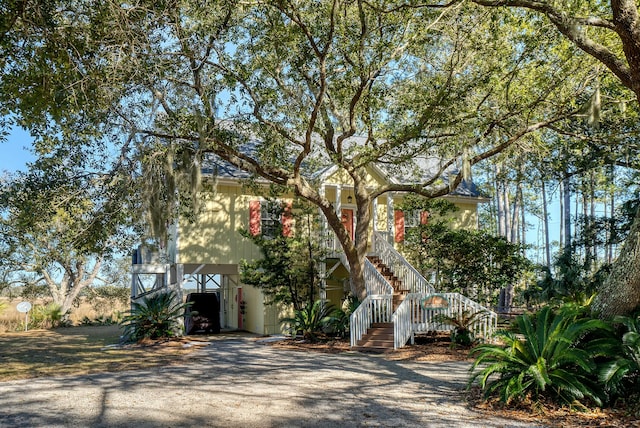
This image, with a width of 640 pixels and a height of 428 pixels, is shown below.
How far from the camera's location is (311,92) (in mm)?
12547

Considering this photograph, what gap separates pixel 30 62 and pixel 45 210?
4740 mm

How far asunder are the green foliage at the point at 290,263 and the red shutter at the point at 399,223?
15.7 feet

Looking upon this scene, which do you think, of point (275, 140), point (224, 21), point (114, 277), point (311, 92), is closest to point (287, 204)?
point (275, 140)

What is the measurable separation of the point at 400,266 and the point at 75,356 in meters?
9.31

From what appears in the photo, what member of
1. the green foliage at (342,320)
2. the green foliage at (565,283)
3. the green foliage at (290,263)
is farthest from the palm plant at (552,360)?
the green foliage at (565,283)

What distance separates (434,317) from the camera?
1263cm

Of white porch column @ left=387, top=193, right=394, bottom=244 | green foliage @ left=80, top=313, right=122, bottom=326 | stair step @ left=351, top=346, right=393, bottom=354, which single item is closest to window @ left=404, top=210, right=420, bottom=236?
white porch column @ left=387, top=193, right=394, bottom=244

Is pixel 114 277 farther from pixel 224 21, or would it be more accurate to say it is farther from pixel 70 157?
pixel 224 21

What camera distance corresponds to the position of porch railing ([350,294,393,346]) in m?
13.0

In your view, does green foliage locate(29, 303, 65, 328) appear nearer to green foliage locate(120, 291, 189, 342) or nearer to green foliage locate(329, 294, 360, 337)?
green foliage locate(120, 291, 189, 342)

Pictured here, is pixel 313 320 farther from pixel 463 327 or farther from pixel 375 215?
pixel 375 215

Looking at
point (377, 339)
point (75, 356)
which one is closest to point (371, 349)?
point (377, 339)

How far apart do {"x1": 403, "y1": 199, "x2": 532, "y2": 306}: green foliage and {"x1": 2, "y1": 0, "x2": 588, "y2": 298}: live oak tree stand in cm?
286

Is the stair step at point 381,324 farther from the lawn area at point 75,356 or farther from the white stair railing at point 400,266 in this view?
the lawn area at point 75,356
